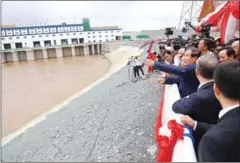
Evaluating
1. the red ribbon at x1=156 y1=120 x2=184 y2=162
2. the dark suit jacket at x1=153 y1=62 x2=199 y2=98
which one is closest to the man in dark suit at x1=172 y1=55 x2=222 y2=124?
the red ribbon at x1=156 y1=120 x2=184 y2=162

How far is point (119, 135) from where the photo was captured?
5.12 metres

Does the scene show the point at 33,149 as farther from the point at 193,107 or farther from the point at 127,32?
the point at 127,32

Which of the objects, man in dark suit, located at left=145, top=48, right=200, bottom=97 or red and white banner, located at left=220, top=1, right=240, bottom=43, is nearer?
man in dark suit, located at left=145, top=48, right=200, bottom=97

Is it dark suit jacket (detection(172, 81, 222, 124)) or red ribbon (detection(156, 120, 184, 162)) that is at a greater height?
dark suit jacket (detection(172, 81, 222, 124))

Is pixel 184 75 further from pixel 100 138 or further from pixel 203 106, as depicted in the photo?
pixel 100 138

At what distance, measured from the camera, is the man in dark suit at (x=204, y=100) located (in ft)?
6.50

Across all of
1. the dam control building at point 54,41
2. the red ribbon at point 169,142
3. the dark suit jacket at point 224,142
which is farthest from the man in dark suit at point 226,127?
the dam control building at point 54,41

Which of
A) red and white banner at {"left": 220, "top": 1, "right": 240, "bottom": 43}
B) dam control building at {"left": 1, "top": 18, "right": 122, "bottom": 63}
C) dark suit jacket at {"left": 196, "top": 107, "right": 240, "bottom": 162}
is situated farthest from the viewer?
dam control building at {"left": 1, "top": 18, "right": 122, "bottom": 63}

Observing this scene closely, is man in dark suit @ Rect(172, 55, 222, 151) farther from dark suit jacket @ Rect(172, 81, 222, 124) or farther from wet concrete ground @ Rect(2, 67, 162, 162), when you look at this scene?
wet concrete ground @ Rect(2, 67, 162, 162)

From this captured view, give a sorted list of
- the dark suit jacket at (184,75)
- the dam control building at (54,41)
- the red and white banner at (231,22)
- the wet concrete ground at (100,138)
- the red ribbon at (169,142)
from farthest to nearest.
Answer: the dam control building at (54,41) < the wet concrete ground at (100,138) < the red and white banner at (231,22) < the dark suit jacket at (184,75) < the red ribbon at (169,142)

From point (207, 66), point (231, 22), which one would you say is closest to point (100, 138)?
point (231, 22)

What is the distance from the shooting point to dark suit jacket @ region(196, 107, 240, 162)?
138 centimetres

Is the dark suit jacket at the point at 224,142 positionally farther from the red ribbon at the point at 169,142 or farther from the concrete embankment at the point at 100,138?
the concrete embankment at the point at 100,138

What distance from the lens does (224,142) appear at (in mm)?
1377
